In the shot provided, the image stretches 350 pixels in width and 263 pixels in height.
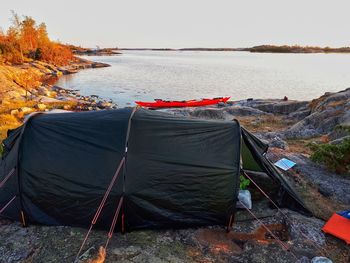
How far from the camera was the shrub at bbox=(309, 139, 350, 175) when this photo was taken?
31.3 ft

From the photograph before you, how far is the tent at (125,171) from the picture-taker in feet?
20.2

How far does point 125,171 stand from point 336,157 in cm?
746

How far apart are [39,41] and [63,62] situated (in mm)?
10093

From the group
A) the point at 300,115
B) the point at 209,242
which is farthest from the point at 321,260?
the point at 300,115

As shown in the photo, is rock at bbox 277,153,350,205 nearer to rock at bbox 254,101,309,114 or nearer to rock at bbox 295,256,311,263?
rock at bbox 295,256,311,263

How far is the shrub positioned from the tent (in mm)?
4791

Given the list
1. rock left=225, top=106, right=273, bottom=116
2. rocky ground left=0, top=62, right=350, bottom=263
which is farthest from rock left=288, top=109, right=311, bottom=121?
rocky ground left=0, top=62, right=350, bottom=263

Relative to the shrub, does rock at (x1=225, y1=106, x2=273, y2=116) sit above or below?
below

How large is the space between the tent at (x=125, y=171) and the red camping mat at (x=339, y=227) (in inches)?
90.7

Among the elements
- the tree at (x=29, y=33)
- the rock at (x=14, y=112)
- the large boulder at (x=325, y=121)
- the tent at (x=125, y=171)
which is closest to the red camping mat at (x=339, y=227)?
the tent at (x=125, y=171)

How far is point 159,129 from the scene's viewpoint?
653cm

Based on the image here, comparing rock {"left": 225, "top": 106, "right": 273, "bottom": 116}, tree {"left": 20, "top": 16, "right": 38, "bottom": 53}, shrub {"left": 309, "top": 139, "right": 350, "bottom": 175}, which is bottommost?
rock {"left": 225, "top": 106, "right": 273, "bottom": 116}

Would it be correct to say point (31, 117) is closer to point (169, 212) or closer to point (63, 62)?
point (169, 212)

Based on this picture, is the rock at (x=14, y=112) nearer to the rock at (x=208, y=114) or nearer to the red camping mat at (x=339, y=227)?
the rock at (x=208, y=114)
